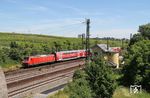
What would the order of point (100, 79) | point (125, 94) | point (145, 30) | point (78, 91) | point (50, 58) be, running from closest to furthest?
point (78, 91) → point (100, 79) → point (125, 94) → point (50, 58) → point (145, 30)

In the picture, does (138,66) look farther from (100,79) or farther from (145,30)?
(145,30)

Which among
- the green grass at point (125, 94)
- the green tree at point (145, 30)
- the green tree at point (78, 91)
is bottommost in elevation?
the green grass at point (125, 94)

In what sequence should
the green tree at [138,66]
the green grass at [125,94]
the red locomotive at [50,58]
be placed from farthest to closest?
the red locomotive at [50,58] < the green tree at [138,66] < the green grass at [125,94]

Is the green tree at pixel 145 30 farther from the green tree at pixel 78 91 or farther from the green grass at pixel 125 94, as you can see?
the green tree at pixel 78 91

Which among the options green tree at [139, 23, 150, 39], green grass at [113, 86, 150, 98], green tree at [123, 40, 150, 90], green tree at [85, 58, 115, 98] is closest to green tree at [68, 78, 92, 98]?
green tree at [85, 58, 115, 98]

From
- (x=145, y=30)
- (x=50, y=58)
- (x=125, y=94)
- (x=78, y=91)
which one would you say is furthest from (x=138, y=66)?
(x=145, y=30)

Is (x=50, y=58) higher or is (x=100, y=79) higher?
(x=100, y=79)

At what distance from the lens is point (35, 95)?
38.2 m

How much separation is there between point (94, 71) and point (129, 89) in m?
12.0

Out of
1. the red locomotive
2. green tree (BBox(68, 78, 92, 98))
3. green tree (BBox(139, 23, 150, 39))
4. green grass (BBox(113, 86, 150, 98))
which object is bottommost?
green grass (BBox(113, 86, 150, 98))

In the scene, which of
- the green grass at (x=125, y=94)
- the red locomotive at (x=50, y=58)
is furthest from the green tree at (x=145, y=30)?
the green grass at (x=125, y=94)

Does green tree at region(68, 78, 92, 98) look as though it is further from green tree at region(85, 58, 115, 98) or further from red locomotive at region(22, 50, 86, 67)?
red locomotive at region(22, 50, 86, 67)

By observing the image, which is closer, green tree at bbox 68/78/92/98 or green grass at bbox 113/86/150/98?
green tree at bbox 68/78/92/98

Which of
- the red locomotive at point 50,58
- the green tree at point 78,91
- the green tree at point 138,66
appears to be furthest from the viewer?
the red locomotive at point 50,58
